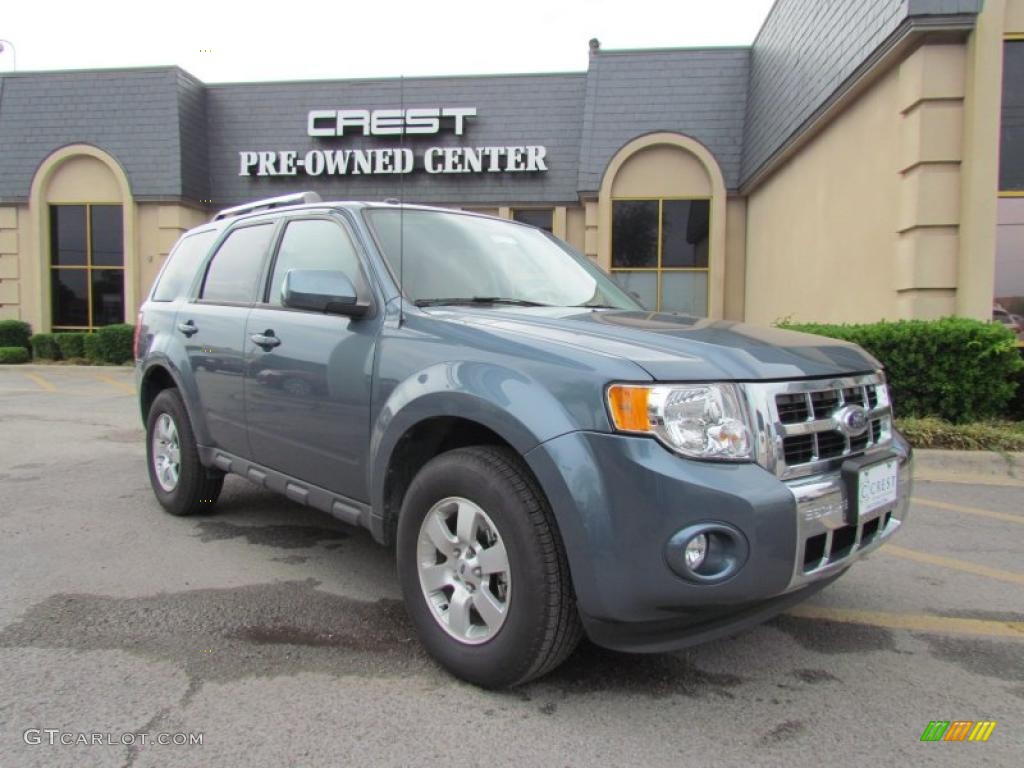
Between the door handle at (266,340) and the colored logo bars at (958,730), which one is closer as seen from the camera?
the colored logo bars at (958,730)

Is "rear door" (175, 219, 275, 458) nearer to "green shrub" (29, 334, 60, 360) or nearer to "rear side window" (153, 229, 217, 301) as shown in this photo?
"rear side window" (153, 229, 217, 301)

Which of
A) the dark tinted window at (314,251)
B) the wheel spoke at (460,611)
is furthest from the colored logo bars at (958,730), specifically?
the dark tinted window at (314,251)

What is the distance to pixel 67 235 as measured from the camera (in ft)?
57.0

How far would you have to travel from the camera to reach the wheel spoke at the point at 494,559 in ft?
8.20

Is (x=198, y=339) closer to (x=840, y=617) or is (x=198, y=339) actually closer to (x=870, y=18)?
(x=840, y=617)

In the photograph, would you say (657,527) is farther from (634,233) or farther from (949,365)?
(634,233)

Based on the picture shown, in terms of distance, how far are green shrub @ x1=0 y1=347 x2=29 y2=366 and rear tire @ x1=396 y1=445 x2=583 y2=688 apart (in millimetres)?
16795

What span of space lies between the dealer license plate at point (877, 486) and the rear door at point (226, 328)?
3.01m

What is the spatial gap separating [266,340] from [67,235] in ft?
55.1

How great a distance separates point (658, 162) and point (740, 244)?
2.38 m

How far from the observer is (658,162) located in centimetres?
1505

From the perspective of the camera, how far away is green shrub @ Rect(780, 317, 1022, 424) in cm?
674

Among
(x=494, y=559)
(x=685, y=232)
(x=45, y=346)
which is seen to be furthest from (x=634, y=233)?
(x=494, y=559)

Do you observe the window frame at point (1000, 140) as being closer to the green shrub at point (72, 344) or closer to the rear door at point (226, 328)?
the rear door at point (226, 328)
